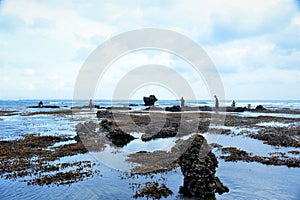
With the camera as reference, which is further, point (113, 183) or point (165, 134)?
point (165, 134)

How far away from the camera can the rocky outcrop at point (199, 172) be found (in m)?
9.82

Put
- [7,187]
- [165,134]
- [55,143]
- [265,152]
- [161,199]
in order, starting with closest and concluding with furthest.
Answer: [161,199]
[7,187]
[265,152]
[55,143]
[165,134]

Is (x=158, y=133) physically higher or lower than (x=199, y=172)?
lower

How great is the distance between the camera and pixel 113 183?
37.3 ft

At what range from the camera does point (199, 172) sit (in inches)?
406

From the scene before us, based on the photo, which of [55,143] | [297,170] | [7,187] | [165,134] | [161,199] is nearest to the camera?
[161,199]

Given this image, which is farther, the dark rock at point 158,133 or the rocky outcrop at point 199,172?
the dark rock at point 158,133

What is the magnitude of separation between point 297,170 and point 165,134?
13.9 metres

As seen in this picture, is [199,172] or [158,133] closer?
[199,172]

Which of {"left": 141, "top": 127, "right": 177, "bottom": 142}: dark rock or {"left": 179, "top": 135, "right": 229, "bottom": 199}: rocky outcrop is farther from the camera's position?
{"left": 141, "top": 127, "right": 177, "bottom": 142}: dark rock

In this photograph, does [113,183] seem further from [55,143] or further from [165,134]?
[165,134]

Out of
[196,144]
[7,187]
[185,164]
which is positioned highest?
[196,144]

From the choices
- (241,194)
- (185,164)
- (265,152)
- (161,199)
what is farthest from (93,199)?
(265,152)

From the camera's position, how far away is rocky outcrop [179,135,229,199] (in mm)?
9820
